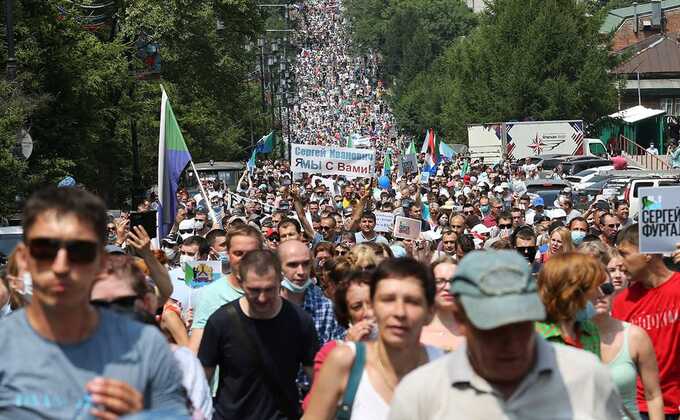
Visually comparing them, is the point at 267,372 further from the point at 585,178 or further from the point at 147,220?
the point at 585,178

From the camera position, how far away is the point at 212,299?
8.34 m

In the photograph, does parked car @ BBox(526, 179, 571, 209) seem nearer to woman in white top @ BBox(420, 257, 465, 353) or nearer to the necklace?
woman in white top @ BBox(420, 257, 465, 353)

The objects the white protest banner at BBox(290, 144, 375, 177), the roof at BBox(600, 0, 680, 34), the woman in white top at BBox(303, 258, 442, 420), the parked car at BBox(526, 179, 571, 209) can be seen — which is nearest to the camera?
the woman in white top at BBox(303, 258, 442, 420)

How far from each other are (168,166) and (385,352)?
10311 millimetres

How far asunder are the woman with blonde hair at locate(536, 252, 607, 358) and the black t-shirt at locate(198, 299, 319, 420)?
1743mm

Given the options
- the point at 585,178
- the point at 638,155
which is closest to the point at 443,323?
the point at 585,178

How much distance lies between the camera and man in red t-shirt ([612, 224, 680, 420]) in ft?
24.3

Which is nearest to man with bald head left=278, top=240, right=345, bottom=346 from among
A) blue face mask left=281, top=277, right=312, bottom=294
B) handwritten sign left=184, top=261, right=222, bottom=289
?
blue face mask left=281, top=277, right=312, bottom=294

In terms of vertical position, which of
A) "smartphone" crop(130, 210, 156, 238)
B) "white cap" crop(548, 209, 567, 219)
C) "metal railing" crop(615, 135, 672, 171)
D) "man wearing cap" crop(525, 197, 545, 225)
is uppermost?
"smartphone" crop(130, 210, 156, 238)

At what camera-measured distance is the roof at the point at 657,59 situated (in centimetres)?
8681

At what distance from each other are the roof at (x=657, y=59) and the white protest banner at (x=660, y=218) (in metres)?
77.3

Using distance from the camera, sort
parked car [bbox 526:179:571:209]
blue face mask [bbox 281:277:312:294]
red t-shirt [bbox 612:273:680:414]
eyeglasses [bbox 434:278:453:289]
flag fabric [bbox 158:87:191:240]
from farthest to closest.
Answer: parked car [bbox 526:179:571:209] < flag fabric [bbox 158:87:191:240] < blue face mask [bbox 281:277:312:294] < red t-shirt [bbox 612:273:680:414] < eyeglasses [bbox 434:278:453:289]

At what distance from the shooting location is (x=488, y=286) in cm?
379

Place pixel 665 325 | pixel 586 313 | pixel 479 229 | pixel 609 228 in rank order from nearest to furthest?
pixel 586 313 → pixel 665 325 → pixel 609 228 → pixel 479 229
